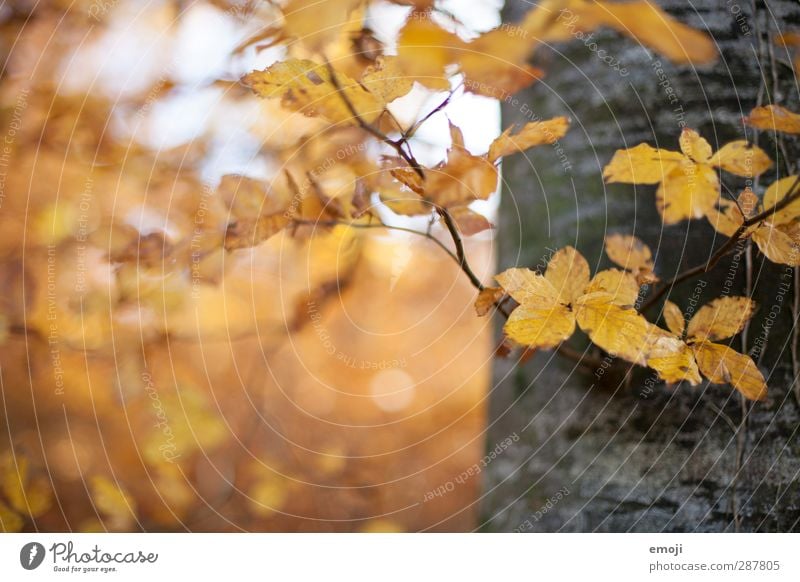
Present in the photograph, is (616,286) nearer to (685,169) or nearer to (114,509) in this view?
(685,169)

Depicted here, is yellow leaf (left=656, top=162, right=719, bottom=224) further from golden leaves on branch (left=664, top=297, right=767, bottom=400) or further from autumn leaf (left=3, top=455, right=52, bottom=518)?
autumn leaf (left=3, top=455, right=52, bottom=518)

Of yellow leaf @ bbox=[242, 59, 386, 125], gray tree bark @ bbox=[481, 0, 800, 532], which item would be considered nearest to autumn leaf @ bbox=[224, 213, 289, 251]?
yellow leaf @ bbox=[242, 59, 386, 125]

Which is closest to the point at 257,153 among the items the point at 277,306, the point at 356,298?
the point at 277,306

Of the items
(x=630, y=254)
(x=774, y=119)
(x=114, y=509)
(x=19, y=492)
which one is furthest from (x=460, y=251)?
(x=114, y=509)

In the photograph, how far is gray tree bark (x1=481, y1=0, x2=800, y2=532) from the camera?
17.6 inches

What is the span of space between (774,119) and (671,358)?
0.20m

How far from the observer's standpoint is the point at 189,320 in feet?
4.41

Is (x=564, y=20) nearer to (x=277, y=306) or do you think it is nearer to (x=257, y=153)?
(x=257, y=153)

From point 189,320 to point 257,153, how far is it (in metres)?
0.78

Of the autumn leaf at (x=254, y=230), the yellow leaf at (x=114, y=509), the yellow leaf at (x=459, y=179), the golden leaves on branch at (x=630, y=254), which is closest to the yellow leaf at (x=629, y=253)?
the golden leaves on branch at (x=630, y=254)

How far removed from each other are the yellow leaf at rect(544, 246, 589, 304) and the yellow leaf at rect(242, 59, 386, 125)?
0.16 m

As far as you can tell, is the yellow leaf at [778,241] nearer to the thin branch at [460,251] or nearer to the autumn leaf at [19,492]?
the thin branch at [460,251]

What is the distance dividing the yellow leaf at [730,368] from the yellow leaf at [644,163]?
12 cm

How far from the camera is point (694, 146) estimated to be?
1.40 feet
